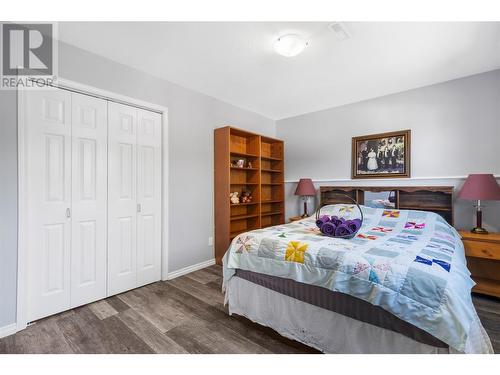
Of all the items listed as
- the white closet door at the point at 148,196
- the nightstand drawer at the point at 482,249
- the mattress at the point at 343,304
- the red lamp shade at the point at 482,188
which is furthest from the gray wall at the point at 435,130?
the white closet door at the point at 148,196

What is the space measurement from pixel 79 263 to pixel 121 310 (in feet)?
1.94

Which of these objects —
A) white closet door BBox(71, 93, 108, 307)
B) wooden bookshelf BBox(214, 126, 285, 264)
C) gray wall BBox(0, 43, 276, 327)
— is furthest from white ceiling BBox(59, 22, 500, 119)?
wooden bookshelf BBox(214, 126, 285, 264)

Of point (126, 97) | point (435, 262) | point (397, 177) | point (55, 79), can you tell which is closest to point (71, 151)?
point (55, 79)

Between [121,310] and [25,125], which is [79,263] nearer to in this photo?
[121,310]

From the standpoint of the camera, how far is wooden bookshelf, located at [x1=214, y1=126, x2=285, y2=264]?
3.32 m

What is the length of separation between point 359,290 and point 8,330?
8.40 feet

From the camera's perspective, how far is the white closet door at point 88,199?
2168 millimetres

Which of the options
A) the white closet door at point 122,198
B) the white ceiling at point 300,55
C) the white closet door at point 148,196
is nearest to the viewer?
the white ceiling at point 300,55

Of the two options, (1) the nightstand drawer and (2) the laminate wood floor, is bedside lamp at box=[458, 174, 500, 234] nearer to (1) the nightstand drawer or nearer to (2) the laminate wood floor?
(1) the nightstand drawer

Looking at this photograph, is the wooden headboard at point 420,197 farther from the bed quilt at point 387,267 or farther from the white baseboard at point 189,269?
the white baseboard at point 189,269

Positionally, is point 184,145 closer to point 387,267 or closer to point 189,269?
point 189,269

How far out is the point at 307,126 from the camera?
4.14 m

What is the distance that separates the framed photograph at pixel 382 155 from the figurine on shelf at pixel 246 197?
164cm

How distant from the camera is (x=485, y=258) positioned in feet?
7.72
